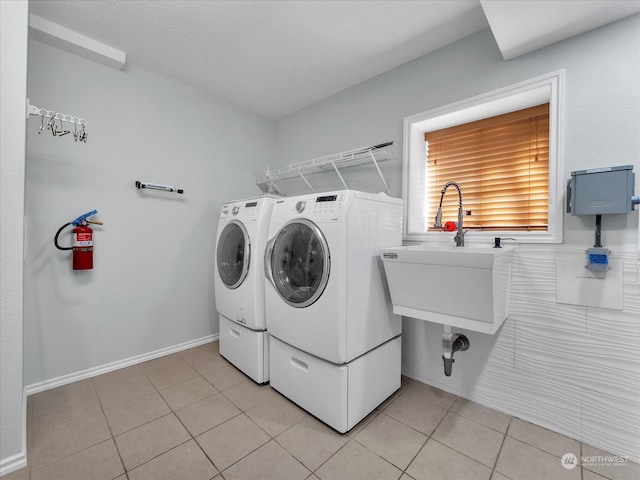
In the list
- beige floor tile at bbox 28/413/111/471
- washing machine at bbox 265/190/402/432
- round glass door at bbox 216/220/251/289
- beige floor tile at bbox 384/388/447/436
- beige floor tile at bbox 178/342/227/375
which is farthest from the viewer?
beige floor tile at bbox 178/342/227/375

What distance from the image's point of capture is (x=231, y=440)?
1.43m

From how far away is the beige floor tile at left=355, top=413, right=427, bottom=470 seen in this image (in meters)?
1.33

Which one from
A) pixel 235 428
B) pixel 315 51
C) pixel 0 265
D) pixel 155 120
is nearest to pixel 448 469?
pixel 235 428

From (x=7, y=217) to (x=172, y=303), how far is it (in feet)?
4.59

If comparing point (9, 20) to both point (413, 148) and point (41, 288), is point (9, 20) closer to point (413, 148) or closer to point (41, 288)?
point (41, 288)

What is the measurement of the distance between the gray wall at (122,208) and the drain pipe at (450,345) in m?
2.10

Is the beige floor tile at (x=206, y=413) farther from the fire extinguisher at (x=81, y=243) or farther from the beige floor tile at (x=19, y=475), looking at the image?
the fire extinguisher at (x=81, y=243)

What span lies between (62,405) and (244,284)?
128cm

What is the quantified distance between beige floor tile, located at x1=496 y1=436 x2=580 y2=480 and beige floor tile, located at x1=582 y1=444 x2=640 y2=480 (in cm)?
9

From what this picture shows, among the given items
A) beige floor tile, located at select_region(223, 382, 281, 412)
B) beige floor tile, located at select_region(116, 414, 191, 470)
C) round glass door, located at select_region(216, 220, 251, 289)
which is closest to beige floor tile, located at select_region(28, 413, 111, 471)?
beige floor tile, located at select_region(116, 414, 191, 470)

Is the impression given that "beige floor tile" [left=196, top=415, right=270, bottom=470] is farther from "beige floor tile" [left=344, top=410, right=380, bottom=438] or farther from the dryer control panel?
the dryer control panel

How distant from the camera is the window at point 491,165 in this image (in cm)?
154

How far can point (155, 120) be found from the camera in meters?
2.33


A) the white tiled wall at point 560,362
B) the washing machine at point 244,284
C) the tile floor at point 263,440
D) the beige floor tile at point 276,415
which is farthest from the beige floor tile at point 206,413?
the white tiled wall at point 560,362
